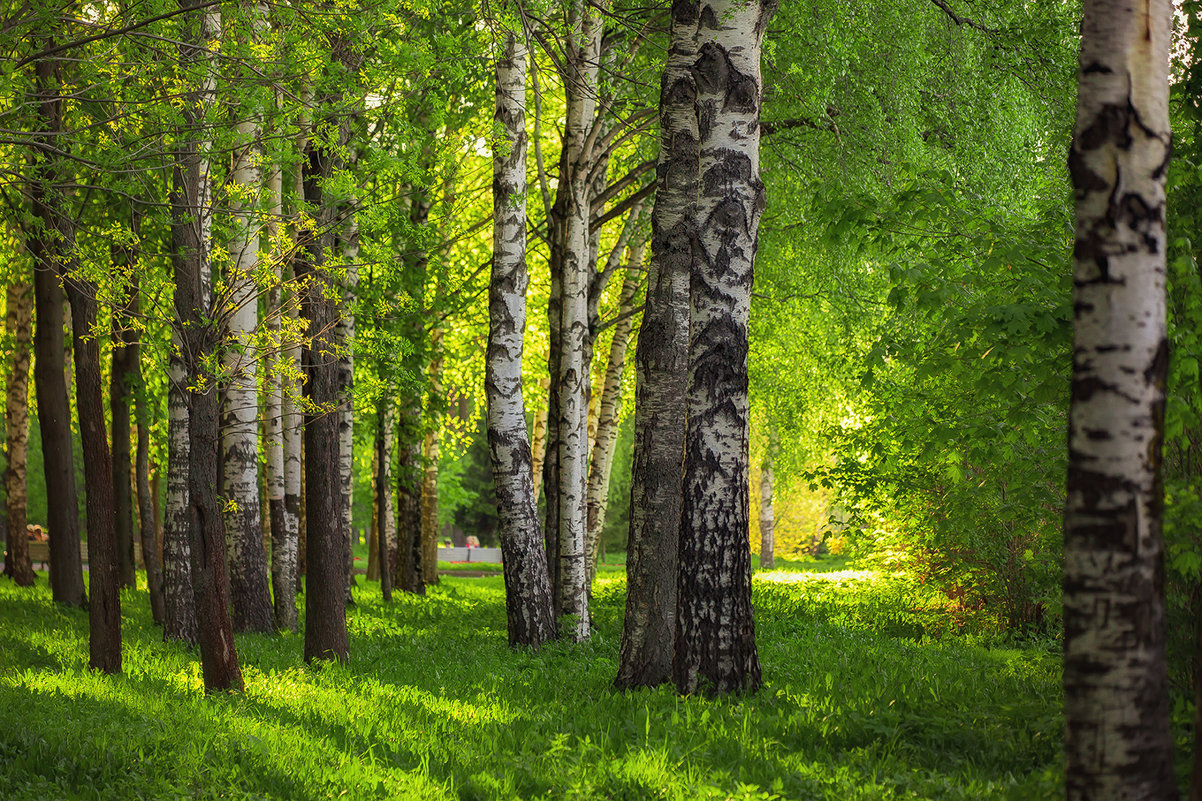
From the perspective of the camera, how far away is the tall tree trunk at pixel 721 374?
698cm

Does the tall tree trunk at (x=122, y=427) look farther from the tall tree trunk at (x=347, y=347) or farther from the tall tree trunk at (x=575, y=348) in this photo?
the tall tree trunk at (x=575, y=348)

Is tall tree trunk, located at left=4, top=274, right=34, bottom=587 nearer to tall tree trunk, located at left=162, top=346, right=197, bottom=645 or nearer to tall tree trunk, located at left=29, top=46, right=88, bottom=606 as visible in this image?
tall tree trunk, located at left=29, top=46, right=88, bottom=606

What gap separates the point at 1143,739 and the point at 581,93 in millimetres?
10172

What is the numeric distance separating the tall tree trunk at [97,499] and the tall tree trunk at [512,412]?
13.5ft

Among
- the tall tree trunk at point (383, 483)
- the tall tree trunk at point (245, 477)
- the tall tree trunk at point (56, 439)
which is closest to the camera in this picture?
the tall tree trunk at point (245, 477)

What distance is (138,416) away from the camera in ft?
55.9

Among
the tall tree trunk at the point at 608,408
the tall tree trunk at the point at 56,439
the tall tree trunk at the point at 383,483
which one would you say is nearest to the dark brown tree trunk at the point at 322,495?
the tall tree trunk at the point at 56,439

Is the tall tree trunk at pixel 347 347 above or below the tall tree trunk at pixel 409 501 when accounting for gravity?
above

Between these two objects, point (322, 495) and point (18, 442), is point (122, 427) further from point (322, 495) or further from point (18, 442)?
point (322, 495)

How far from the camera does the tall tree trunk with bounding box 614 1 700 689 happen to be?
27.0 ft

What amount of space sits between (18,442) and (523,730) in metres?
15.5

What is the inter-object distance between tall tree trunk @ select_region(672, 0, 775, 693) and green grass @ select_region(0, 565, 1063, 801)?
464 mm

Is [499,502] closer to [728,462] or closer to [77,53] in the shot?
[728,462]

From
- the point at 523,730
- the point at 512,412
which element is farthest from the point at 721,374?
the point at 512,412
